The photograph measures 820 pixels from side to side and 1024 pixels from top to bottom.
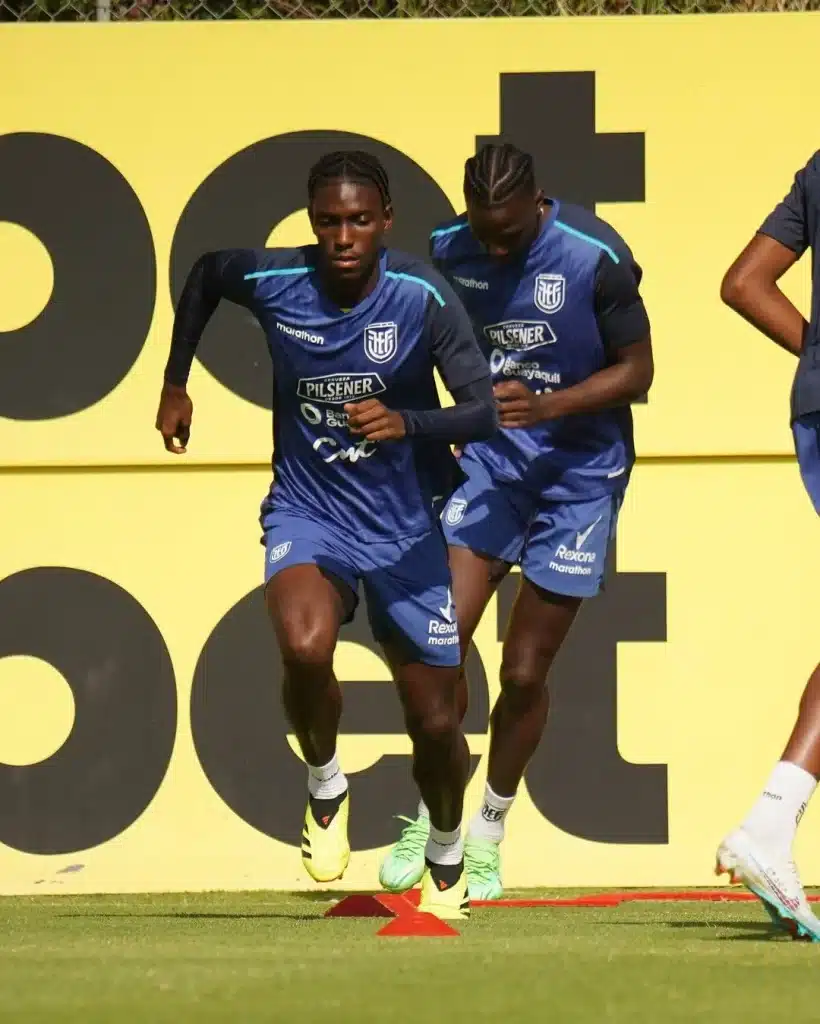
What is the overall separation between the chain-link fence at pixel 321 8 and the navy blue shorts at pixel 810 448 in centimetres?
426

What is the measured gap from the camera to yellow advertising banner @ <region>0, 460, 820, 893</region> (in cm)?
845

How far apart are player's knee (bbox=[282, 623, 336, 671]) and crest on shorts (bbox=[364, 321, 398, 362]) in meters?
0.83

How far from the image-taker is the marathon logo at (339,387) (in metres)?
5.99

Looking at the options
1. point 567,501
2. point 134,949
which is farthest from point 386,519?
point 134,949

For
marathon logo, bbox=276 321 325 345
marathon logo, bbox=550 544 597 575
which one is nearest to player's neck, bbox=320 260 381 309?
marathon logo, bbox=276 321 325 345

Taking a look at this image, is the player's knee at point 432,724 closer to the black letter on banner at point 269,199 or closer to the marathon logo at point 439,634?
the marathon logo at point 439,634

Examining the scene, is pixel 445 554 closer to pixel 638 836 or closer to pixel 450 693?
pixel 450 693

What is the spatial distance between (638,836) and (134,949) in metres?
4.00

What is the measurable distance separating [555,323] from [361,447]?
117 centimetres

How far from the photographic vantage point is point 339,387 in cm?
599

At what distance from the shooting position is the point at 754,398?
845cm

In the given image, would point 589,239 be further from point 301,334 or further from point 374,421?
point 374,421

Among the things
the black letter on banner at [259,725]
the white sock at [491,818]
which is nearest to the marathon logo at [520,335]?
the white sock at [491,818]

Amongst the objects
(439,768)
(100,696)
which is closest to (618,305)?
(439,768)
